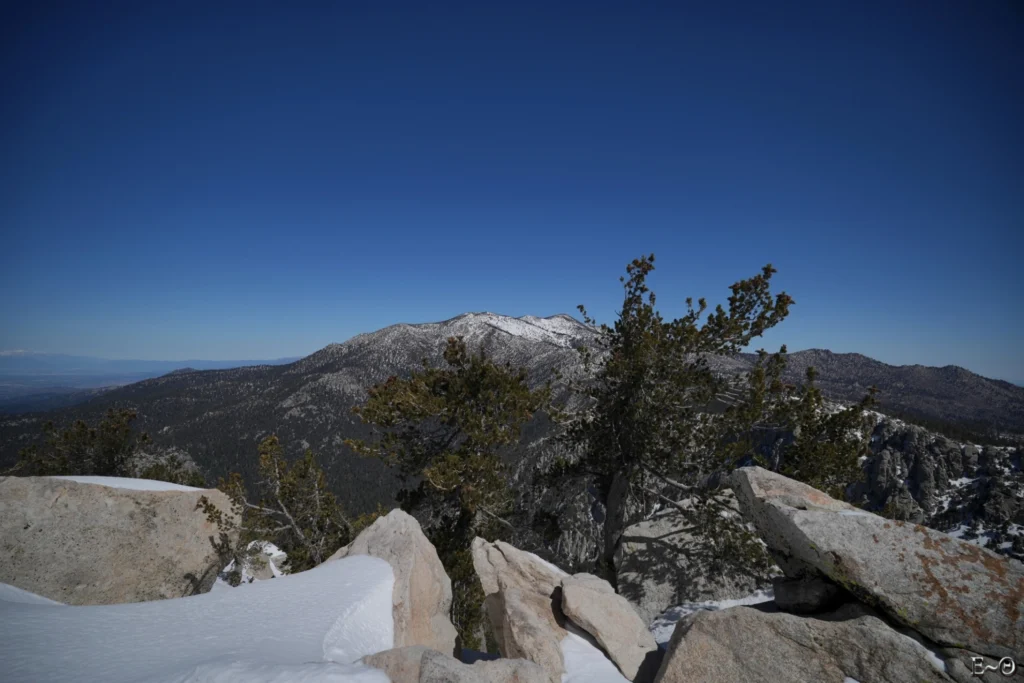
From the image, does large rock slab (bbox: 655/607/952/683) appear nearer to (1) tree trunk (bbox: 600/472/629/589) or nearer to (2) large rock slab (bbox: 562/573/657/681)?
(2) large rock slab (bbox: 562/573/657/681)

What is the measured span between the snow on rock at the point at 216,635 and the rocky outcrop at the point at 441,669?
0.34m

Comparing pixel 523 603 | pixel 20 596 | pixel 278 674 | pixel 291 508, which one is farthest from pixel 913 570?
pixel 20 596

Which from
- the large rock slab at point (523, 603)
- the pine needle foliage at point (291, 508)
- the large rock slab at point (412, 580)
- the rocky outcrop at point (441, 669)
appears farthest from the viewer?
the pine needle foliage at point (291, 508)

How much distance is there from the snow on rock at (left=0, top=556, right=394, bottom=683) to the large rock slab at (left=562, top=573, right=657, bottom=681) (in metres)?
4.71

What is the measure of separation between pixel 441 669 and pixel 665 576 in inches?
554

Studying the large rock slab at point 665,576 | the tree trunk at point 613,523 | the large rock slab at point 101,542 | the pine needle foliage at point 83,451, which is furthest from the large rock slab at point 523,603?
the pine needle foliage at point 83,451

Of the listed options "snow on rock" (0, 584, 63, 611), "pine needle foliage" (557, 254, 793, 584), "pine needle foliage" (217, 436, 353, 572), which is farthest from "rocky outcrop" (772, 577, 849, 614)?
"snow on rock" (0, 584, 63, 611)

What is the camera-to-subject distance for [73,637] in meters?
7.06

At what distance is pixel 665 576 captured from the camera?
57.7 ft

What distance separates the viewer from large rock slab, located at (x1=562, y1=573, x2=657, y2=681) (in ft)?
33.2

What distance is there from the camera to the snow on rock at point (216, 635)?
6180 mm

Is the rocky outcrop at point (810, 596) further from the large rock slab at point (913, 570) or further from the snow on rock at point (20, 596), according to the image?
the snow on rock at point (20, 596)

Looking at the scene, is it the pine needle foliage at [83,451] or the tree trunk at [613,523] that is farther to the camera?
the pine needle foliage at [83,451]

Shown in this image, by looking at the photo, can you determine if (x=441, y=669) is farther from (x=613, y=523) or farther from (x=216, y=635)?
(x=613, y=523)
